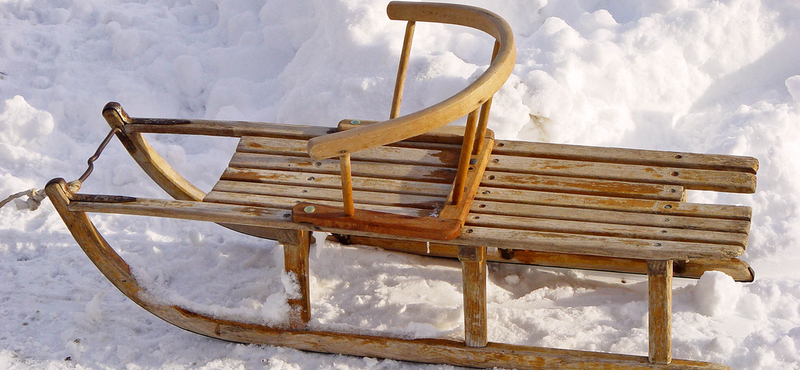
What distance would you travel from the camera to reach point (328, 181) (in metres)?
2.98

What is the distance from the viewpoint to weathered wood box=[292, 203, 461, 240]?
2545 mm

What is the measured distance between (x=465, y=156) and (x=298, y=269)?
28.4 inches

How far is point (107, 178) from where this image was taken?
391 centimetres

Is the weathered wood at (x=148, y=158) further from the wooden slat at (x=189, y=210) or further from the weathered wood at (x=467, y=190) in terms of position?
the weathered wood at (x=467, y=190)

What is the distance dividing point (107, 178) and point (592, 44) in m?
2.47

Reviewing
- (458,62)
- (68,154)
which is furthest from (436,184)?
(68,154)

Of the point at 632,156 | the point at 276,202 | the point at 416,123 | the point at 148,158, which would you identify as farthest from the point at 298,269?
the point at 632,156

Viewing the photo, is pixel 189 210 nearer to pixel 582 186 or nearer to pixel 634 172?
pixel 582 186

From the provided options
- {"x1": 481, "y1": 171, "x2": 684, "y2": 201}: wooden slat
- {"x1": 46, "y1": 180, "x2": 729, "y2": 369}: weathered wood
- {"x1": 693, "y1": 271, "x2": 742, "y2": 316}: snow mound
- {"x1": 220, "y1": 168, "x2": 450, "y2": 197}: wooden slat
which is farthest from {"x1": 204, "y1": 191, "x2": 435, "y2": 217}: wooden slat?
{"x1": 693, "y1": 271, "x2": 742, "y2": 316}: snow mound

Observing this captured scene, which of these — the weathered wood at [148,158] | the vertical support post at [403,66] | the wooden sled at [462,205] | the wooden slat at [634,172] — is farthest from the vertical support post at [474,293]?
the weathered wood at [148,158]

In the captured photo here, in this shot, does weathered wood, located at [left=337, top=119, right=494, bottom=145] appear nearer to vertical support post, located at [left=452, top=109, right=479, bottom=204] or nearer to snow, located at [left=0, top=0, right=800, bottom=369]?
vertical support post, located at [left=452, top=109, right=479, bottom=204]

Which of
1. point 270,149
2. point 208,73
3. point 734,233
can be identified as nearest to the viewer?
point 734,233

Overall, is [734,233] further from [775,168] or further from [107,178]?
[107,178]

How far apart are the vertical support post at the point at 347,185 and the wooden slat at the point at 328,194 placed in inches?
8.8
